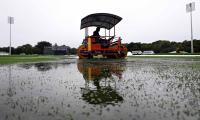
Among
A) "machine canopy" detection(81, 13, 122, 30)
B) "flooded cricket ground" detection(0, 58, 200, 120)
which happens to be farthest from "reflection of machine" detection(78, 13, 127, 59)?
"flooded cricket ground" detection(0, 58, 200, 120)

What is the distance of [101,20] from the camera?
1177 inches

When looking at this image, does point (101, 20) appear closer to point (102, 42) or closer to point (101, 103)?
point (102, 42)

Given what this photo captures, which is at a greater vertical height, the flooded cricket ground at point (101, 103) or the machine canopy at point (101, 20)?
the machine canopy at point (101, 20)

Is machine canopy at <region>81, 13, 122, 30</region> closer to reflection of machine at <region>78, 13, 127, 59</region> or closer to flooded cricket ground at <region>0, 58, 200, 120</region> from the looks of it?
reflection of machine at <region>78, 13, 127, 59</region>

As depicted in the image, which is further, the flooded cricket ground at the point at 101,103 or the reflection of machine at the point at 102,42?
the reflection of machine at the point at 102,42

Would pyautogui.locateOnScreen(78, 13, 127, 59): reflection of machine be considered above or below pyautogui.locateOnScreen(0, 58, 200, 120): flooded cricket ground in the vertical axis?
above

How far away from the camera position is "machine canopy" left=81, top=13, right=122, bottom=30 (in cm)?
2845

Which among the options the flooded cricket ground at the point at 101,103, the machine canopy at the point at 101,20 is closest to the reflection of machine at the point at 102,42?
the machine canopy at the point at 101,20

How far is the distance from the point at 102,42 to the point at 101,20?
8.83 ft

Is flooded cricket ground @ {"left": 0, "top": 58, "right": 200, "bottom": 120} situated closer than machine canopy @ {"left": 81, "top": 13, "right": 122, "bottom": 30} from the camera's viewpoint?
Yes

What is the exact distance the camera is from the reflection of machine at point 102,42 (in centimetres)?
2861

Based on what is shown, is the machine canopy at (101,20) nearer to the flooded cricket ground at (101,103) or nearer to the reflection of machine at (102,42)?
the reflection of machine at (102,42)

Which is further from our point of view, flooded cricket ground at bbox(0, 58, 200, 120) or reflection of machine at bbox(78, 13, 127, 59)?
reflection of machine at bbox(78, 13, 127, 59)

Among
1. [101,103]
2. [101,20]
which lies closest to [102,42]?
[101,20]
